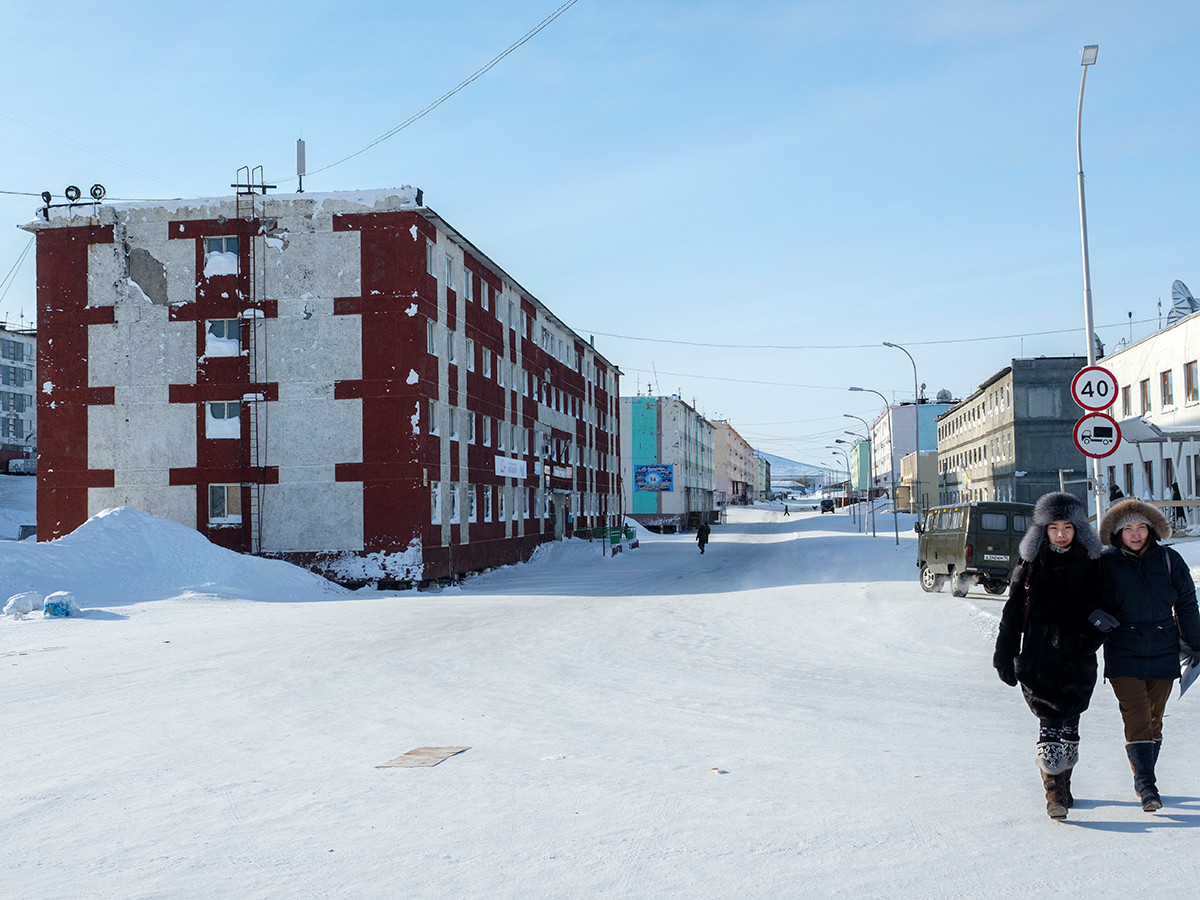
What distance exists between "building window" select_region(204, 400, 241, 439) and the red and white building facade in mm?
42

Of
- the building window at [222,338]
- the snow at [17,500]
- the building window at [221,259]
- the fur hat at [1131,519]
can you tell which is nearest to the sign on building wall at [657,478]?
the snow at [17,500]

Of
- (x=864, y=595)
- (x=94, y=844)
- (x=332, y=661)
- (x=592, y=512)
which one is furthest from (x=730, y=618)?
(x=592, y=512)

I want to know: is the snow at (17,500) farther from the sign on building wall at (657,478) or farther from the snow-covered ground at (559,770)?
the snow-covered ground at (559,770)

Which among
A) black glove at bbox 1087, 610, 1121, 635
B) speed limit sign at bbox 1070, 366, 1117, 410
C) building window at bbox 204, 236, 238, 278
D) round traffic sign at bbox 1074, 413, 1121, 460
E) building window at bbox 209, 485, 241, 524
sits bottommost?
black glove at bbox 1087, 610, 1121, 635

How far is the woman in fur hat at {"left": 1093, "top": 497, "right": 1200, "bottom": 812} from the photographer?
221 inches

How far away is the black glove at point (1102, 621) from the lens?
18.1 feet

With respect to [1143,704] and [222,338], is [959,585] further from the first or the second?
[222,338]

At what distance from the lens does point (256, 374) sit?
30094mm

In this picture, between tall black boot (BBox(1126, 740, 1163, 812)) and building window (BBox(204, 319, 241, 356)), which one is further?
building window (BBox(204, 319, 241, 356))

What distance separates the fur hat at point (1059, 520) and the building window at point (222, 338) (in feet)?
91.6

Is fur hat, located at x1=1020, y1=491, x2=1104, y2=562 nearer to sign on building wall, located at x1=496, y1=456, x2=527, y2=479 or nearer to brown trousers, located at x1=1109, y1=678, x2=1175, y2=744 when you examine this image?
brown trousers, located at x1=1109, y1=678, x2=1175, y2=744

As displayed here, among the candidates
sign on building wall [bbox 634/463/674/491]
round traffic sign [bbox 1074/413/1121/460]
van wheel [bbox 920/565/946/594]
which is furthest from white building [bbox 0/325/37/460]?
round traffic sign [bbox 1074/413/1121/460]

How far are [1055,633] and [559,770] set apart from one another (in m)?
3.29

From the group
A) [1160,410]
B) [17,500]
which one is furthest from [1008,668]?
[17,500]
